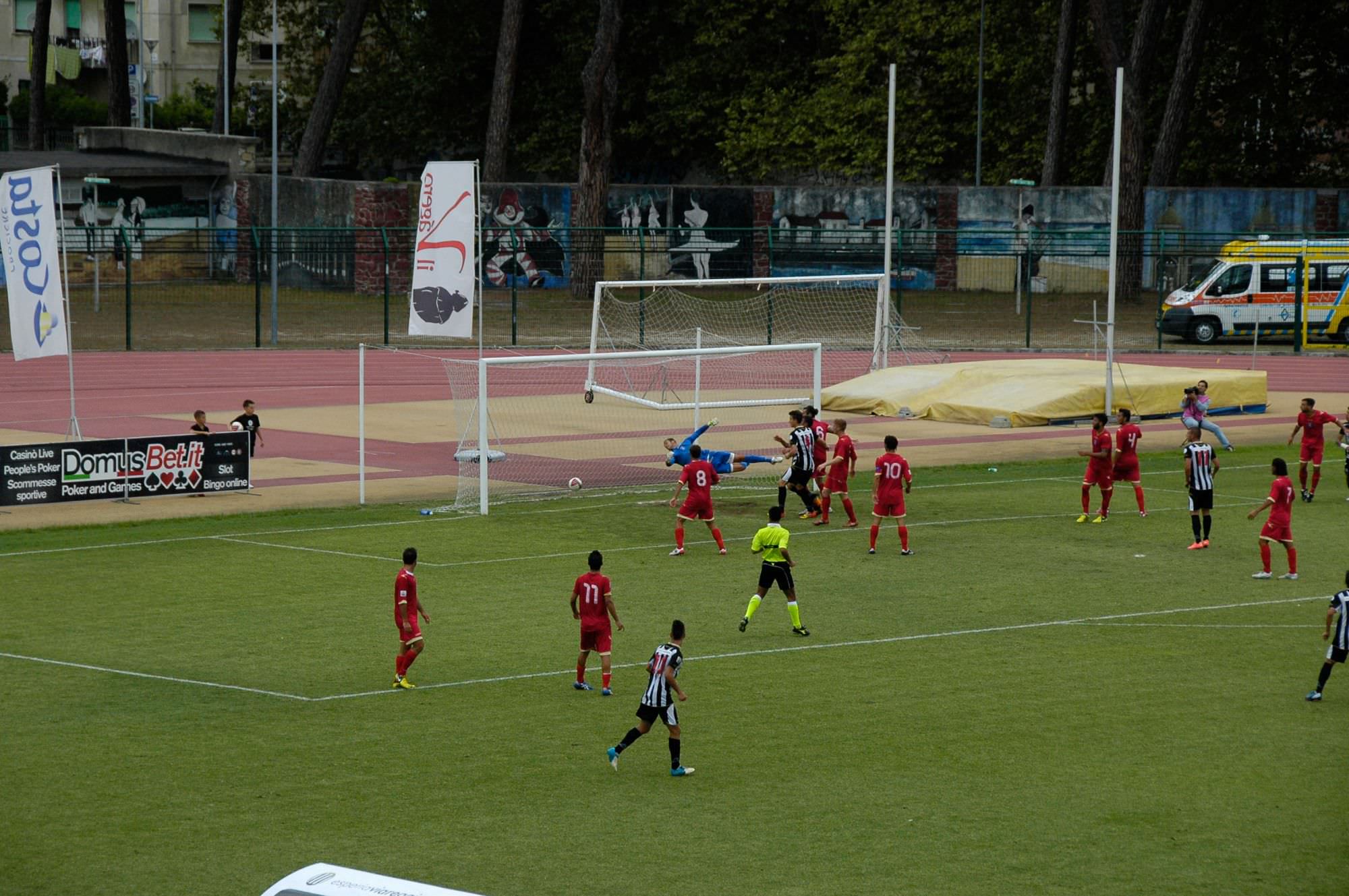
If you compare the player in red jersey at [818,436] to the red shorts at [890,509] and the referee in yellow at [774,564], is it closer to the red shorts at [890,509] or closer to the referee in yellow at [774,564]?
the red shorts at [890,509]

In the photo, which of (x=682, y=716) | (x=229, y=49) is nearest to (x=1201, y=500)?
(x=682, y=716)

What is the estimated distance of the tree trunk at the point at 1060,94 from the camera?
59938 millimetres

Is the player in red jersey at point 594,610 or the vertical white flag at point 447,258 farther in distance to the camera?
the vertical white flag at point 447,258

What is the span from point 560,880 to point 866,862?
2.16m

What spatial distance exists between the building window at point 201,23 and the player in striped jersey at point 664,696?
90.9 m

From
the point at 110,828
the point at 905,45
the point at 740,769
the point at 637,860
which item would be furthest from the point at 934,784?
the point at 905,45

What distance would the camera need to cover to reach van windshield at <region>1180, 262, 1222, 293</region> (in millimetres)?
50094

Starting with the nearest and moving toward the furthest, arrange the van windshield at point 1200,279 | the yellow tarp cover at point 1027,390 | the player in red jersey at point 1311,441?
the player in red jersey at point 1311,441 < the yellow tarp cover at point 1027,390 < the van windshield at point 1200,279

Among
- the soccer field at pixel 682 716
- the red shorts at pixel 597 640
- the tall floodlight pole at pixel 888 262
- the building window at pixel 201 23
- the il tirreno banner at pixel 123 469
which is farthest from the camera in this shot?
the building window at pixel 201 23

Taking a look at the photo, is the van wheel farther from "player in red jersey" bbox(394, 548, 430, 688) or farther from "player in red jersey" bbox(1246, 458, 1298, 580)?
"player in red jersey" bbox(394, 548, 430, 688)

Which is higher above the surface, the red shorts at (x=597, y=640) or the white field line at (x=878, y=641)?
the red shorts at (x=597, y=640)

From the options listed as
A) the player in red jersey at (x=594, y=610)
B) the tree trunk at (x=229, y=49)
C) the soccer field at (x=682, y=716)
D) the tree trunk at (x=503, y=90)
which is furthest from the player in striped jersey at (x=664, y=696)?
the tree trunk at (x=229, y=49)

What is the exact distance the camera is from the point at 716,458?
95.3 feet

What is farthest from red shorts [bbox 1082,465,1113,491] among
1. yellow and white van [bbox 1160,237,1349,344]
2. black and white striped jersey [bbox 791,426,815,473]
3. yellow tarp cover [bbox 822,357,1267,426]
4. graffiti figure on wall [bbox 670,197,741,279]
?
graffiti figure on wall [bbox 670,197,741,279]
